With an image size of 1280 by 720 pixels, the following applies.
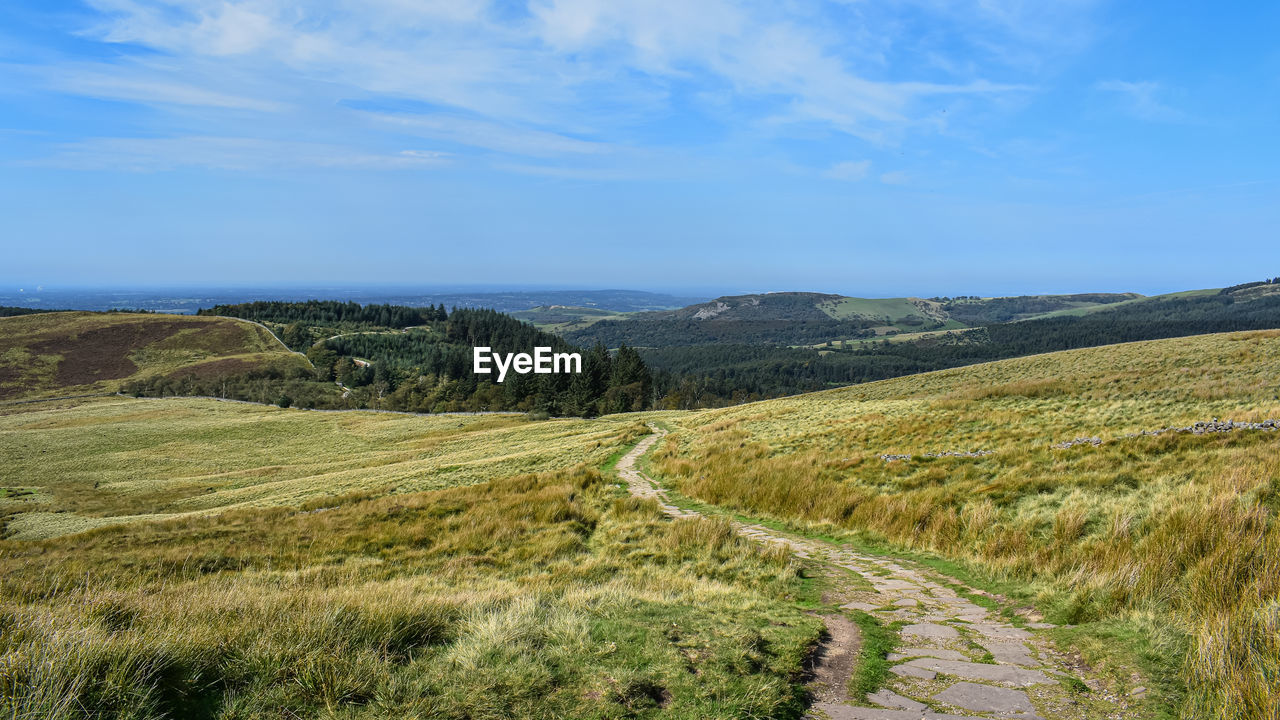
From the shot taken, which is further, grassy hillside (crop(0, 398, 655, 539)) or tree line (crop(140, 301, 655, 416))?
tree line (crop(140, 301, 655, 416))

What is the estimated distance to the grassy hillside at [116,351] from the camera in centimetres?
10925

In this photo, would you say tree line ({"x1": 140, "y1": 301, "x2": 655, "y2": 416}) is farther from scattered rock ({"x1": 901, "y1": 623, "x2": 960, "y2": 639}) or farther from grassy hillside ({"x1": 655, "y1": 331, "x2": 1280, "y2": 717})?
scattered rock ({"x1": 901, "y1": 623, "x2": 960, "y2": 639})

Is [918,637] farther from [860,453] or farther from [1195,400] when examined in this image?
[1195,400]

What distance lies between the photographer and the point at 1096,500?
9289 mm

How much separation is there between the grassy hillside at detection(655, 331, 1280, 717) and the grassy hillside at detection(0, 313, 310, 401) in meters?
128

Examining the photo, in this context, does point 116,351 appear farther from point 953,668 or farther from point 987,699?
point 987,699

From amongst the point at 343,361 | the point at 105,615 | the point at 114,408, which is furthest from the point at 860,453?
the point at 343,361

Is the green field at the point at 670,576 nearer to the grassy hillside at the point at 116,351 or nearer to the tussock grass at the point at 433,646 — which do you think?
the tussock grass at the point at 433,646

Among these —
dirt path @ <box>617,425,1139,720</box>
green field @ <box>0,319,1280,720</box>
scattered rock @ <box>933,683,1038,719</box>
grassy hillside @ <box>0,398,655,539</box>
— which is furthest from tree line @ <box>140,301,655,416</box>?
scattered rock @ <box>933,683,1038,719</box>

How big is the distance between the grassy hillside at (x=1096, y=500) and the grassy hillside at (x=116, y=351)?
128191mm

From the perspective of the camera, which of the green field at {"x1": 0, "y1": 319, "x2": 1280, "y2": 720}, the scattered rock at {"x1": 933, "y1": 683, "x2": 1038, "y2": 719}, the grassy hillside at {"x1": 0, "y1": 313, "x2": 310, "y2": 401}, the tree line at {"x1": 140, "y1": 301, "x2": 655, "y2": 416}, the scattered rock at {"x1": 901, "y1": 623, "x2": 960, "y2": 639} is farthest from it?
the grassy hillside at {"x1": 0, "y1": 313, "x2": 310, "y2": 401}

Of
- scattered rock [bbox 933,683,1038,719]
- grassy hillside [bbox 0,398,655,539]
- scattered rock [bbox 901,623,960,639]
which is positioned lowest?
grassy hillside [bbox 0,398,655,539]

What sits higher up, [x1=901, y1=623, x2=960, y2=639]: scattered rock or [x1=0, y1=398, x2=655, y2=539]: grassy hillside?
[x1=901, y1=623, x2=960, y2=639]: scattered rock

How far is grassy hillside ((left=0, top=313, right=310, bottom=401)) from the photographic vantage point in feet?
358
